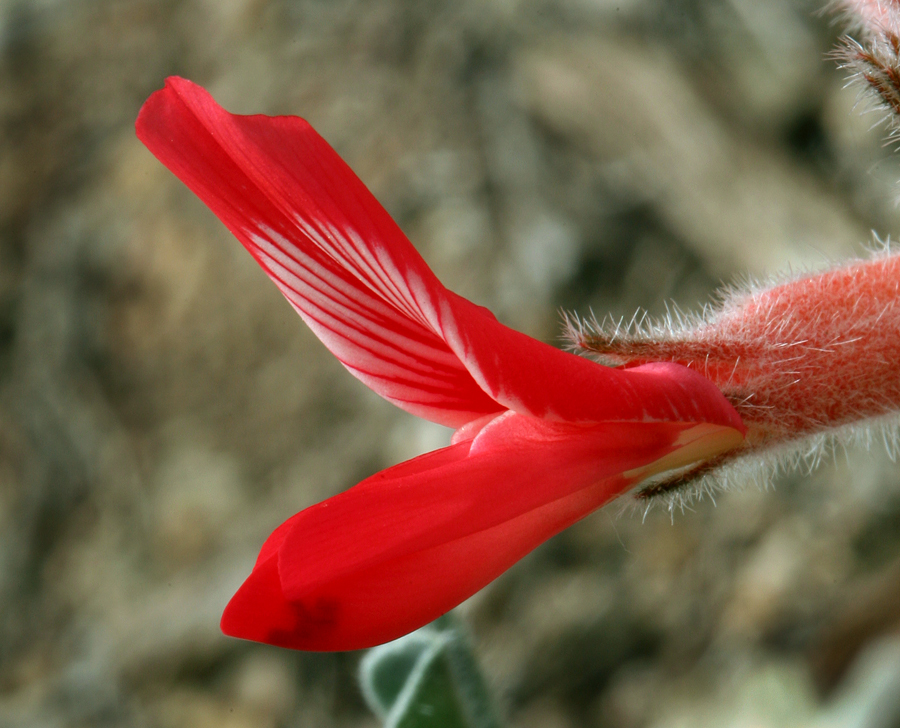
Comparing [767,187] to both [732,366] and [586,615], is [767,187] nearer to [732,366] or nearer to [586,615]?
[586,615]

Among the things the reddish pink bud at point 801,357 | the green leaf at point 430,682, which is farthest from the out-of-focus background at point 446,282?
the reddish pink bud at point 801,357

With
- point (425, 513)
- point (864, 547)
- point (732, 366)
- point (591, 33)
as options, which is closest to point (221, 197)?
point (425, 513)

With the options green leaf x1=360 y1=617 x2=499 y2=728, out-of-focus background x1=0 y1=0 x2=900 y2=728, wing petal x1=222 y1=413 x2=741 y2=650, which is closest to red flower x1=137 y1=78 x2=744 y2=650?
wing petal x1=222 y1=413 x2=741 y2=650

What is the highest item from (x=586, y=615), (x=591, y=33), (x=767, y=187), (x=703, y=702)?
(x=591, y=33)

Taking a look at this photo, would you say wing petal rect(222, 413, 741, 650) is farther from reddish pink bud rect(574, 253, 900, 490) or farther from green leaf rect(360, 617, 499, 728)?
green leaf rect(360, 617, 499, 728)

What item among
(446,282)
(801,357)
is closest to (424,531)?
(801,357)

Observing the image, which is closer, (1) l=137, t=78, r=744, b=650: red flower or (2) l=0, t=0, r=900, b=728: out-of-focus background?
(1) l=137, t=78, r=744, b=650: red flower

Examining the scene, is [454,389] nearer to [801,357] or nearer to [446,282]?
[801,357]
